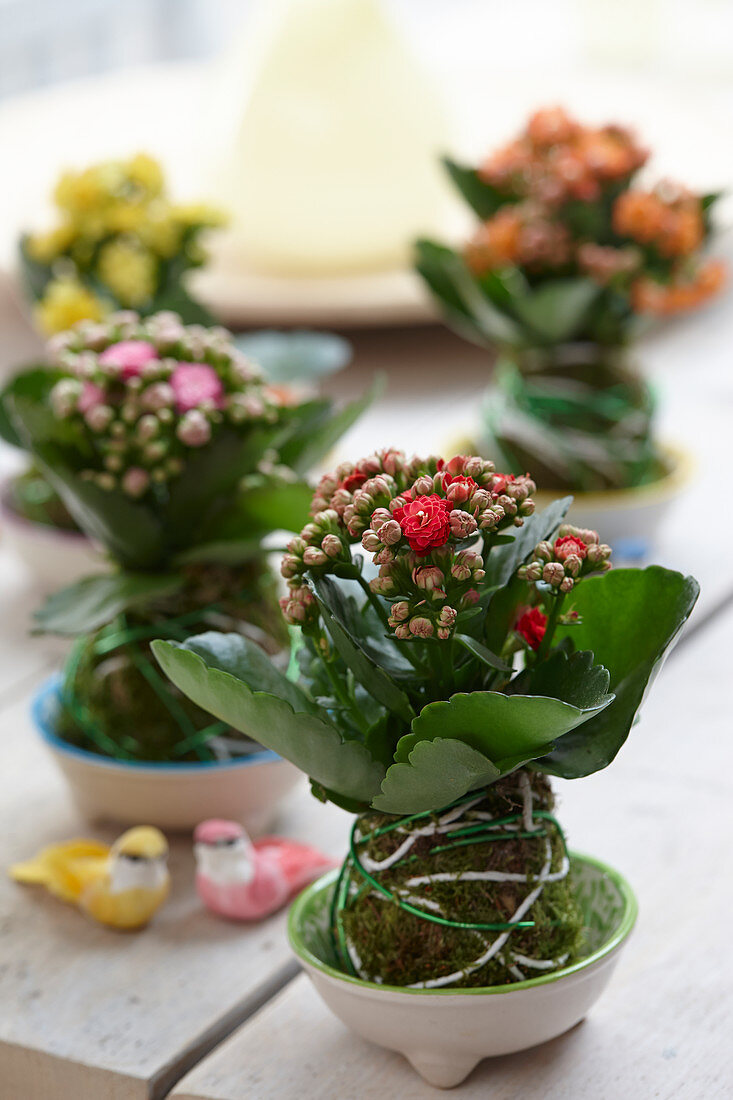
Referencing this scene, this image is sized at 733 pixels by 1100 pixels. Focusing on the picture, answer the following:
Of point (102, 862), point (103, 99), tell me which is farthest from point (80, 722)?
point (103, 99)

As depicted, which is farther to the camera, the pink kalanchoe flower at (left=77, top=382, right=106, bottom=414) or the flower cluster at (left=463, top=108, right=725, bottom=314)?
the flower cluster at (left=463, top=108, right=725, bottom=314)

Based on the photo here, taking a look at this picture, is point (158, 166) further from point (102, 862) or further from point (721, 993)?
point (721, 993)

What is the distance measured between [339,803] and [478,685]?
7cm

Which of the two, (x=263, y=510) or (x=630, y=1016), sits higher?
(x=263, y=510)

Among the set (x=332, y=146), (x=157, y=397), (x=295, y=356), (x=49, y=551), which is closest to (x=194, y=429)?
(x=157, y=397)

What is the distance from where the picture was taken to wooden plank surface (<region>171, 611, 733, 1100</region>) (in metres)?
0.59

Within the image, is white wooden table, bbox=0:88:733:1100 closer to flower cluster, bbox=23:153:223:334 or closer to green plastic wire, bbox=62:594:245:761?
green plastic wire, bbox=62:594:245:761

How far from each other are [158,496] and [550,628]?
0.93 ft

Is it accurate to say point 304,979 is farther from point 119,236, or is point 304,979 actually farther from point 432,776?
point 119,236

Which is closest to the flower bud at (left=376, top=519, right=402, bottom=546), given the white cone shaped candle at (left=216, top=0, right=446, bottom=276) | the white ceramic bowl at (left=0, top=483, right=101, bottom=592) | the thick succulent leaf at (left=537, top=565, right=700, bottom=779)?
the thick succulent leaf at (left=537, top=565, right=700, bottom=779)

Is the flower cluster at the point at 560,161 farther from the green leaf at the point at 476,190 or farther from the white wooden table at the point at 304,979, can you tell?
the white wooden table at the point at 304,979

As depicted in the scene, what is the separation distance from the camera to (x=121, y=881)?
71 centimetres

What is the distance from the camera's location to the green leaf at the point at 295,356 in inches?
46.6

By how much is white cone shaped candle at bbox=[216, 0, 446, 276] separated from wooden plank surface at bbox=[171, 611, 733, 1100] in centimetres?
80
